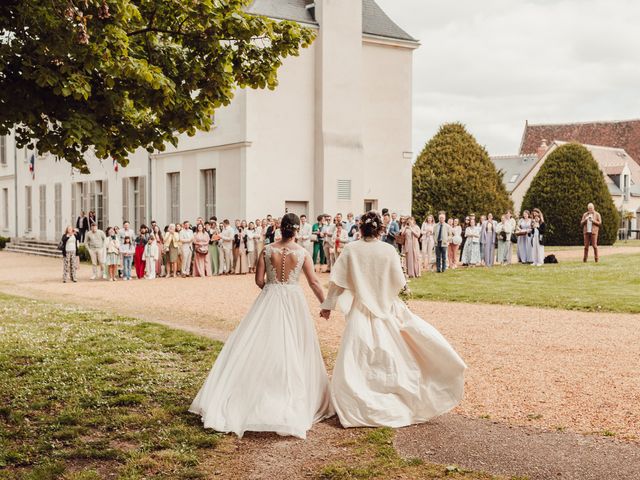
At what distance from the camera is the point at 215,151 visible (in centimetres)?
2900

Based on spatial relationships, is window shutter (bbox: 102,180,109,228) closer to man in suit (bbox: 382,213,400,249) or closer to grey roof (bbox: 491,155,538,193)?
man in suit (bbox: 382,213,400,249)

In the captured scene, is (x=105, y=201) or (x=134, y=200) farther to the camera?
(x=105, y=201)

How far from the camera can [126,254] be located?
942 inches

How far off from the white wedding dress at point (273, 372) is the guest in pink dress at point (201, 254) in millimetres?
17411

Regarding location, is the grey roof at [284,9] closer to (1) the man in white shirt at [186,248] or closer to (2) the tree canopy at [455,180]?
(1) the man in white shirt at [186,248]

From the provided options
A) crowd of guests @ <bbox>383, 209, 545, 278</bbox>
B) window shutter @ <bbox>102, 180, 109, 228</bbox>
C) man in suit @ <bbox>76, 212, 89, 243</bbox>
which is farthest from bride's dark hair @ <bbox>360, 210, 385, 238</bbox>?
window shutter @ <bbox>102, 180, 109, 228</bbox>

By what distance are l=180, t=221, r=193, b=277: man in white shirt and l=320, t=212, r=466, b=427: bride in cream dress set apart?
1784 centimetres

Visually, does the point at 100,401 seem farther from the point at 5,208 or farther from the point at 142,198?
the point at 5,208

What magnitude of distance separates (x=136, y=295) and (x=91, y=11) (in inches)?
502

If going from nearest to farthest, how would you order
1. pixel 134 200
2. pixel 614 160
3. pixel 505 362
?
pixel 505 362 → pixel 134 200 → pixel 614 160

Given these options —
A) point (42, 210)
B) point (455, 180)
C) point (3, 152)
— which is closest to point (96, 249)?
point (455, 180)

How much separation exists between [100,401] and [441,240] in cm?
1682

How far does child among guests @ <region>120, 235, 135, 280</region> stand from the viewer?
2386 cm

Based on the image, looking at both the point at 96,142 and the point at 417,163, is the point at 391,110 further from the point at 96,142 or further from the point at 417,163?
the point at 96,142
